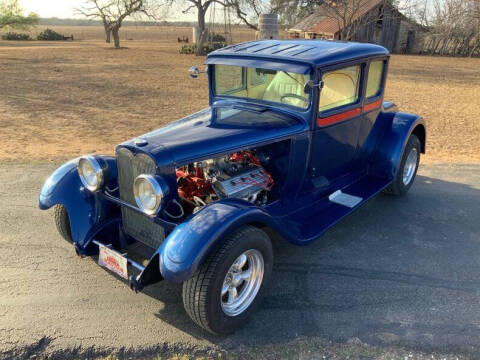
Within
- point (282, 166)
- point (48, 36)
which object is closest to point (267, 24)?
point (282, 166)

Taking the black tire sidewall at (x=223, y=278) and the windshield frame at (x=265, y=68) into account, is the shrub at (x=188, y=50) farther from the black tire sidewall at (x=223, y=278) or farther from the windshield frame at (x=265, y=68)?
the black tire sidewall at (x=223, y=278)

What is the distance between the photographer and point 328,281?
3.30m

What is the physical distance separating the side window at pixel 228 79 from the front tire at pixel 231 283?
1.79m

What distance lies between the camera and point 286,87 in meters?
3.66

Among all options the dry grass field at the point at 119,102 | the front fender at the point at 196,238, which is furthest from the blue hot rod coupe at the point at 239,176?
the dry grass field at the point at 119,102

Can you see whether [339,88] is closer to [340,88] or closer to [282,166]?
[340,88]

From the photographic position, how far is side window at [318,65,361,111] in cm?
365

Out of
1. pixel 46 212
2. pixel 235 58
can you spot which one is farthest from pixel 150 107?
pixel 235 58

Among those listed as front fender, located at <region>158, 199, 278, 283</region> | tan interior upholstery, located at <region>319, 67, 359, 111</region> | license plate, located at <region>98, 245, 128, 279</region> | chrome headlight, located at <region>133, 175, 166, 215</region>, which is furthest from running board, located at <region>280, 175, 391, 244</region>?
license plate, located at <region>98, 245, 128, 279</region>

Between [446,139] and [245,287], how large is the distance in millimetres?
6603

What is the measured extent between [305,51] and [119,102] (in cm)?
811

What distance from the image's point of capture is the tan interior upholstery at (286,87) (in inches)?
140

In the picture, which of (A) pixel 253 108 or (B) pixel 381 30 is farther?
(B) pixel 381 30

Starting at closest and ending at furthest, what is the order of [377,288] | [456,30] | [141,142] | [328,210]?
[141,142], [377,288], [328,210], [456,30]
